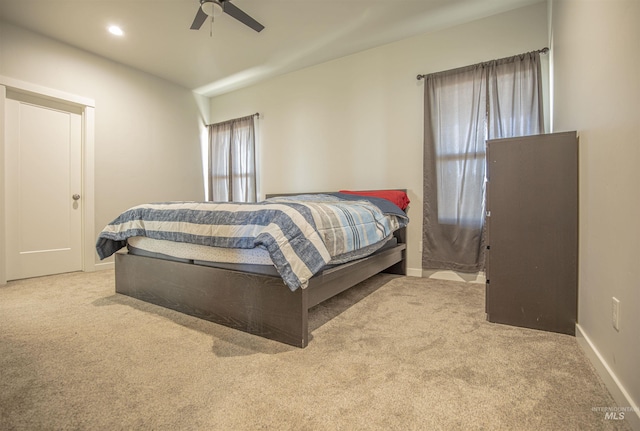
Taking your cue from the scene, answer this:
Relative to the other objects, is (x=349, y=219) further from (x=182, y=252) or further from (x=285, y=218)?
(x=182, y=252)

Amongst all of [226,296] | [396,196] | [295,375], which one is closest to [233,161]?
[396,196]

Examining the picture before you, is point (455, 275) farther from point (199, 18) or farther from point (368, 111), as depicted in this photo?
point (199, 18)

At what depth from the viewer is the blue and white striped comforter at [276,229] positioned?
142 cm

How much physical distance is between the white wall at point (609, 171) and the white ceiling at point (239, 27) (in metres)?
1.44

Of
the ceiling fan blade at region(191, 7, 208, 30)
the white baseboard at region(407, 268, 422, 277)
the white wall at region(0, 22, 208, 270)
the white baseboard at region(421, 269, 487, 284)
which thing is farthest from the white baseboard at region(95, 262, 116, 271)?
the white baseboard at region(421, 269, 487, 284)

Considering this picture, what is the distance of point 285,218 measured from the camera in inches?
58.9

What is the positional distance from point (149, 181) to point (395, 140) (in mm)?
3303

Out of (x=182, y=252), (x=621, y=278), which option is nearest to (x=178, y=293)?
(x=182, y=252)

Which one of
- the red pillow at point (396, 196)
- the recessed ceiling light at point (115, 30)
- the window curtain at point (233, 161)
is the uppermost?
the recessed ceiling light at point (115, 30)

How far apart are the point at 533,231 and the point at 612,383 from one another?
856mm

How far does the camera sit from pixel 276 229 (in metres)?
1.46

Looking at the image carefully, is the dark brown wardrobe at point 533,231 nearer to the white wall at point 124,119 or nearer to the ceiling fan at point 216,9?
the ceiling fan at point 216,9

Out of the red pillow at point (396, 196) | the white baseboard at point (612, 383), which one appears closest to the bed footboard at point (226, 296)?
the white baseboard at point (612, 383)

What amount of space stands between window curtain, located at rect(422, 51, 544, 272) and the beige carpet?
110 cm
